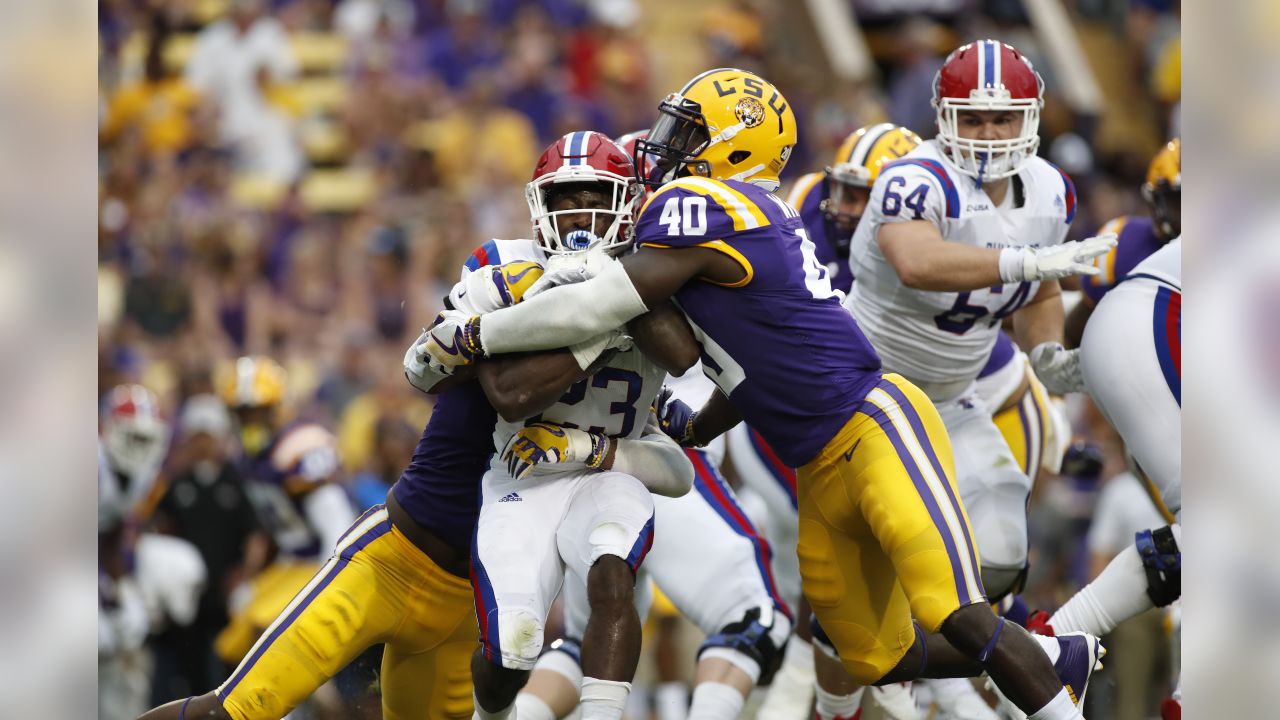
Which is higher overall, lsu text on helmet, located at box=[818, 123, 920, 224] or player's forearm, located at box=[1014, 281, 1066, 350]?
lsu text on helmet, located at box=[818, 123, 920, 224]

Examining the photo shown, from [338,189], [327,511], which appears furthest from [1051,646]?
[338,189]

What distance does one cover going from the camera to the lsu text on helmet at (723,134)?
14.7ft

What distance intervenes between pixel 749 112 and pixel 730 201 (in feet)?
1.96

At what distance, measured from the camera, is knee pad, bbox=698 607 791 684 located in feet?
17.4

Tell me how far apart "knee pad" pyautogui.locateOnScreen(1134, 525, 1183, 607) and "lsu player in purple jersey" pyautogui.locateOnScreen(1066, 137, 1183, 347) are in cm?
95

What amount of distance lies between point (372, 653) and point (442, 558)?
3.09 ft

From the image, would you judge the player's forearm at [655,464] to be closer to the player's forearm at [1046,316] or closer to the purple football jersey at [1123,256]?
the player's forearm at [1046,316]

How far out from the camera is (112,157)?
43.2 ft

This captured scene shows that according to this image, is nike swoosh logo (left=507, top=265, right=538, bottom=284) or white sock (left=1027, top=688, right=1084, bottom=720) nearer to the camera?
white sock (left=1027, top=688, right=1084, bottom=720)

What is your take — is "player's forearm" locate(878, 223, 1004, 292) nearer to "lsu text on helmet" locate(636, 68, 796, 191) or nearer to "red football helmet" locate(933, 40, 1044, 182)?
"red football helmet" locate(933, 40, 1044, 182)

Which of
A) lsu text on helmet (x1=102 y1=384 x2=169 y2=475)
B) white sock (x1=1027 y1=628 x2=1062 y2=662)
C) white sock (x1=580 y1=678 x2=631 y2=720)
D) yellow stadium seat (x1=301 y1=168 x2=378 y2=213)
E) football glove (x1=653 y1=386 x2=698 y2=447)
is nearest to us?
white sock (x1=580 y1=678 x2=631 y2=720)

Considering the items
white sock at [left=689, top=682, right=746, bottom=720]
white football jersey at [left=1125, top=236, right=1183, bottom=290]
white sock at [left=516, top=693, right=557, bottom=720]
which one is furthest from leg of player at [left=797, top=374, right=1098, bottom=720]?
white sock at [left=516, top=693, right=557, bottom=720]
